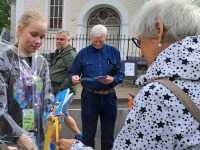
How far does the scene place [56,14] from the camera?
52.5 ft

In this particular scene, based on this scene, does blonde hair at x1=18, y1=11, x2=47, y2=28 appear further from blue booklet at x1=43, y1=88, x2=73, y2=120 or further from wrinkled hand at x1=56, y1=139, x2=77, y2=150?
wrinkled hand at x1=56, y1=139, x2=77, y2=150

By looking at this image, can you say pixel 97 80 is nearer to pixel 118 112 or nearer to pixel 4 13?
pixel 118 112

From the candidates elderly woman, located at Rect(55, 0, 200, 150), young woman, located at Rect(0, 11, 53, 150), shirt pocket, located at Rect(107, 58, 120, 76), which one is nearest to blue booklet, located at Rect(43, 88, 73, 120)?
young woman, located at Rect(0, 11, 53, 150)

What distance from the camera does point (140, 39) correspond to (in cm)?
146

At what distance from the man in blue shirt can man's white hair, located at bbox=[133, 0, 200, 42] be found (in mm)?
2154

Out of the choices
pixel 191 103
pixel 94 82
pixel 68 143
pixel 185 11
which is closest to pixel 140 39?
pixel 185 11

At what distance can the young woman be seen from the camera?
1921 millimetres

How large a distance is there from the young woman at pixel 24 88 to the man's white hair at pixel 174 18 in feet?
3.18

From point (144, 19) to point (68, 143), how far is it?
0.79 meters

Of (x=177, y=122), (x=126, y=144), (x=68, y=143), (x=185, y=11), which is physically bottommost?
(x=68, y=143)

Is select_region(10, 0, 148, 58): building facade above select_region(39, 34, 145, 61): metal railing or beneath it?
above

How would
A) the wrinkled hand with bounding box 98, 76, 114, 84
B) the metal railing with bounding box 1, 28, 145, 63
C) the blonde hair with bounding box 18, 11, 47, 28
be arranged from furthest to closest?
the metal railing with bounding box 1, 28, 145, 63 < the wrinkled hand with bounding box 98, 76, 114, 84 < the blonde hair with bounding box 18, 11, 47, 28

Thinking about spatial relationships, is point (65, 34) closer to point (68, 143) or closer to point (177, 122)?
point (68, 143)

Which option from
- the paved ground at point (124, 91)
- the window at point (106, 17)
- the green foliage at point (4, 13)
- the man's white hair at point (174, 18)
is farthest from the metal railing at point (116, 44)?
the green foliage at point (4, 13)
